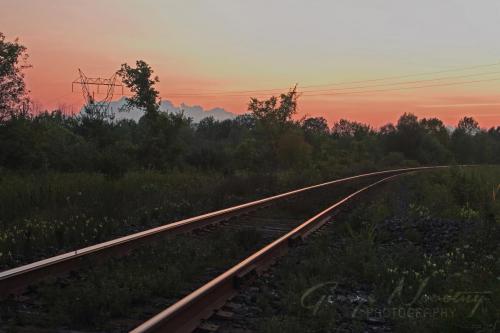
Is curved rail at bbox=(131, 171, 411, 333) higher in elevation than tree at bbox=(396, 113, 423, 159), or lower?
higher

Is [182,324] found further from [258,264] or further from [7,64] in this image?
[7,64]

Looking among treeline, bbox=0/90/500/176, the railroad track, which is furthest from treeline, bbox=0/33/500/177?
the railroad track

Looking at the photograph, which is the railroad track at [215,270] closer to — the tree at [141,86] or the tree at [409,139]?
the tree at [141,86]

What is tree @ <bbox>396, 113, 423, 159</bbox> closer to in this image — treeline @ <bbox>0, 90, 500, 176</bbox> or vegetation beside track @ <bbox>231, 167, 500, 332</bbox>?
treeline @ <bbox>0, 90, 500, 176</bbox>

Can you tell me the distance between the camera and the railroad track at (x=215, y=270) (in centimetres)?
402

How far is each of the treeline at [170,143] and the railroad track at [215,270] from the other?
8.02 metres

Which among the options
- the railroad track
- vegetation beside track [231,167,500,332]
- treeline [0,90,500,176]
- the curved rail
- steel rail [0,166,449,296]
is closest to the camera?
the curved rail

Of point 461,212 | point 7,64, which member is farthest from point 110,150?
point 7,64

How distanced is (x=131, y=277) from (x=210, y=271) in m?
1.16

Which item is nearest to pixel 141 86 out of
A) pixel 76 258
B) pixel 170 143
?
pixel 170 143

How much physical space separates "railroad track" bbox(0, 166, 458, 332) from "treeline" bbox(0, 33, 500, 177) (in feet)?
26.3

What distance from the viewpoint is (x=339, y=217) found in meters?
11.2

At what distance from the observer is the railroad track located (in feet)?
13.2

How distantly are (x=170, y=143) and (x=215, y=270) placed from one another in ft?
Result: 132
